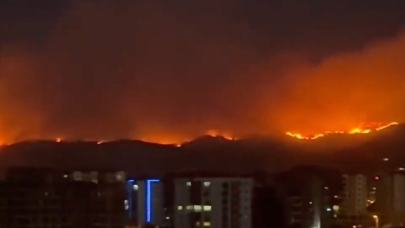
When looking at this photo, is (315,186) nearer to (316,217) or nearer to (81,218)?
(316,217)

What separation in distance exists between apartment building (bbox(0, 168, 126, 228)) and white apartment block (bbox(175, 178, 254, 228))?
87cm

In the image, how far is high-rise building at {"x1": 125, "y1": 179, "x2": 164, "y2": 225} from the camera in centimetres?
1356

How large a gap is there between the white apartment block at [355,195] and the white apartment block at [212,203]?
248 cm

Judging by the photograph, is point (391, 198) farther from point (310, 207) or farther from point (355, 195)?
point (310, 207)

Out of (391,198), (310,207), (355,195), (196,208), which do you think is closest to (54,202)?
(196,208)

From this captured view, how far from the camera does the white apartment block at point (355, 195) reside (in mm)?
15250

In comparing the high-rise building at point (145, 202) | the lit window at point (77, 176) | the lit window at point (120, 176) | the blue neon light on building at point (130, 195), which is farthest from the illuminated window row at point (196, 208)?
the lit window at point (77, 176)

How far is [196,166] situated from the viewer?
1645cm

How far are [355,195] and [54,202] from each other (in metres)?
5.49

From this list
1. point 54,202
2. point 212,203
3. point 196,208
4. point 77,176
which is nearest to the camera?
point 54,202

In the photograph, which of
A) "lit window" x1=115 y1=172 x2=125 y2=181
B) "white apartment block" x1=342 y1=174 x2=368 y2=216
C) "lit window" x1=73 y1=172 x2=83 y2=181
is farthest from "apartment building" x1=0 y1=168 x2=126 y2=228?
"white apartment block" x1=342 y1=174 x2=368 y2=216

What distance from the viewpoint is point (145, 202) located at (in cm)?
1400

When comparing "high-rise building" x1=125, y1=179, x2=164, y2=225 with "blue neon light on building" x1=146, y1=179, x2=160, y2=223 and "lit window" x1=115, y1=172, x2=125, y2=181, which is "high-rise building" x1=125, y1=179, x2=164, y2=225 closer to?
"blue neon light on building" x1=146, y1=179, x2=160, y2=223

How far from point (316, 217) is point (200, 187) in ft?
6.03
